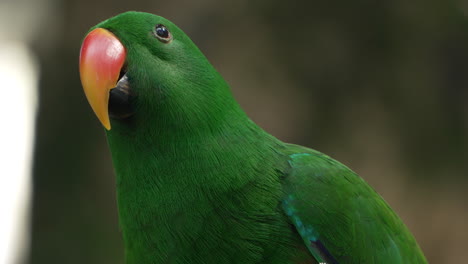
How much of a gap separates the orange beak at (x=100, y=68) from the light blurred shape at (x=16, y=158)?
11.0 feet

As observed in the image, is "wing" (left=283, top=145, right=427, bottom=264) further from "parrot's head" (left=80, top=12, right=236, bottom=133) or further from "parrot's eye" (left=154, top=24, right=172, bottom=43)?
"parrot's eye" (left=154, top=24, right=172, bottom=43)

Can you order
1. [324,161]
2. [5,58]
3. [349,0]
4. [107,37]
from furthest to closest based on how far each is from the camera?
[5,58] → [349,0] → [324,161] → [107,37]

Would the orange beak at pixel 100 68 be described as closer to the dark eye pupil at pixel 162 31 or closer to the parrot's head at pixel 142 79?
the parrot's head at pixel 142 79

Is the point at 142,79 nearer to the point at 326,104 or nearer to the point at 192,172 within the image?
the point at 192,172

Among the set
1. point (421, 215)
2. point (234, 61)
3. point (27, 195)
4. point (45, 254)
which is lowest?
point (45, 254)

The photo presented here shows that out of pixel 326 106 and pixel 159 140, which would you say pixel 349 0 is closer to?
pixel 326 106

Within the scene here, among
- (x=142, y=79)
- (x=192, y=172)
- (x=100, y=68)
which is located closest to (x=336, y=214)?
(x=192, y=172)

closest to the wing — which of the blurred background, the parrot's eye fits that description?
the parrot's eye

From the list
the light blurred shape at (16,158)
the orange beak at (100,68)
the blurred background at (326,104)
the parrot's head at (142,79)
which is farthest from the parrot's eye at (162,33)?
the light blurred shape at (16,158)

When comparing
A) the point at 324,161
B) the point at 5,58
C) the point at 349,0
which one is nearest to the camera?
the point at 324,161

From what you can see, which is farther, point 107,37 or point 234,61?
point 234,61

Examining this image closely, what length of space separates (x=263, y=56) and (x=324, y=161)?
2.68 m

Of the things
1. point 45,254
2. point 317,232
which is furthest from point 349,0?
point 45,254

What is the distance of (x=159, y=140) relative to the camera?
1.84 meters
